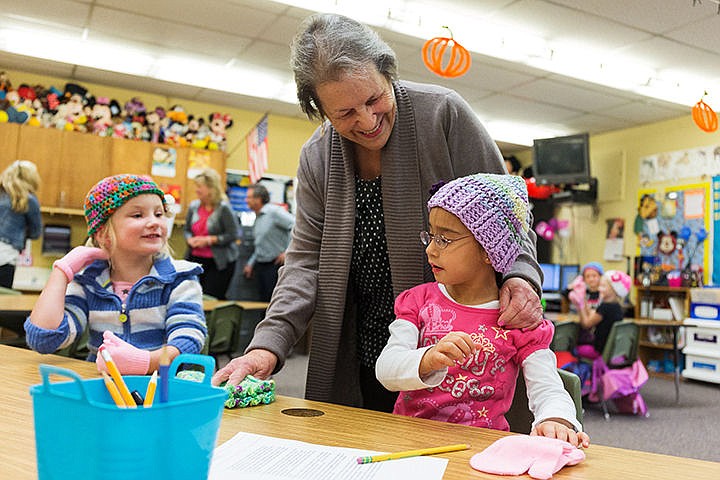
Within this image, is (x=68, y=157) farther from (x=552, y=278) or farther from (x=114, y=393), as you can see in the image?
(x=114, y=393)

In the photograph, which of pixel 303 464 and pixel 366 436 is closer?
pixel 303 464

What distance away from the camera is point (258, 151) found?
662 cm

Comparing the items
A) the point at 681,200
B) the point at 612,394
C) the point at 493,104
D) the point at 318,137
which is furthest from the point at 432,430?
the point at 681,200

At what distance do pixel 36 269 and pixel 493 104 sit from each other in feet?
17.7

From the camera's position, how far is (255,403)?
1.08 m

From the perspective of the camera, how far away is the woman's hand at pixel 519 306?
1.22m

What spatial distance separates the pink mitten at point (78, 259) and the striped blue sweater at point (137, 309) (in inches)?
1.7

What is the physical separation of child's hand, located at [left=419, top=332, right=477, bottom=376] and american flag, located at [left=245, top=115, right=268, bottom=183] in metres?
5.60

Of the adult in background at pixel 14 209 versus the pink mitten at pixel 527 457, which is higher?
the adult in background at pixel 14 209

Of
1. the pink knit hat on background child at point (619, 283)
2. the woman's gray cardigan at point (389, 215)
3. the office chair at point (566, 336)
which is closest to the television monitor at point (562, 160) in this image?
the pink knit hat on background child at point (619, 283)

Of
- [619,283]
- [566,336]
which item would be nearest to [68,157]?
[566,336]

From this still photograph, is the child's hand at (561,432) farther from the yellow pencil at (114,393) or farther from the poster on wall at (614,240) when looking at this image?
the poster on wall at (614,240)

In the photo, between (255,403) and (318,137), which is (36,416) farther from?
(318,137)

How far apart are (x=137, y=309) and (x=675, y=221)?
728cm
